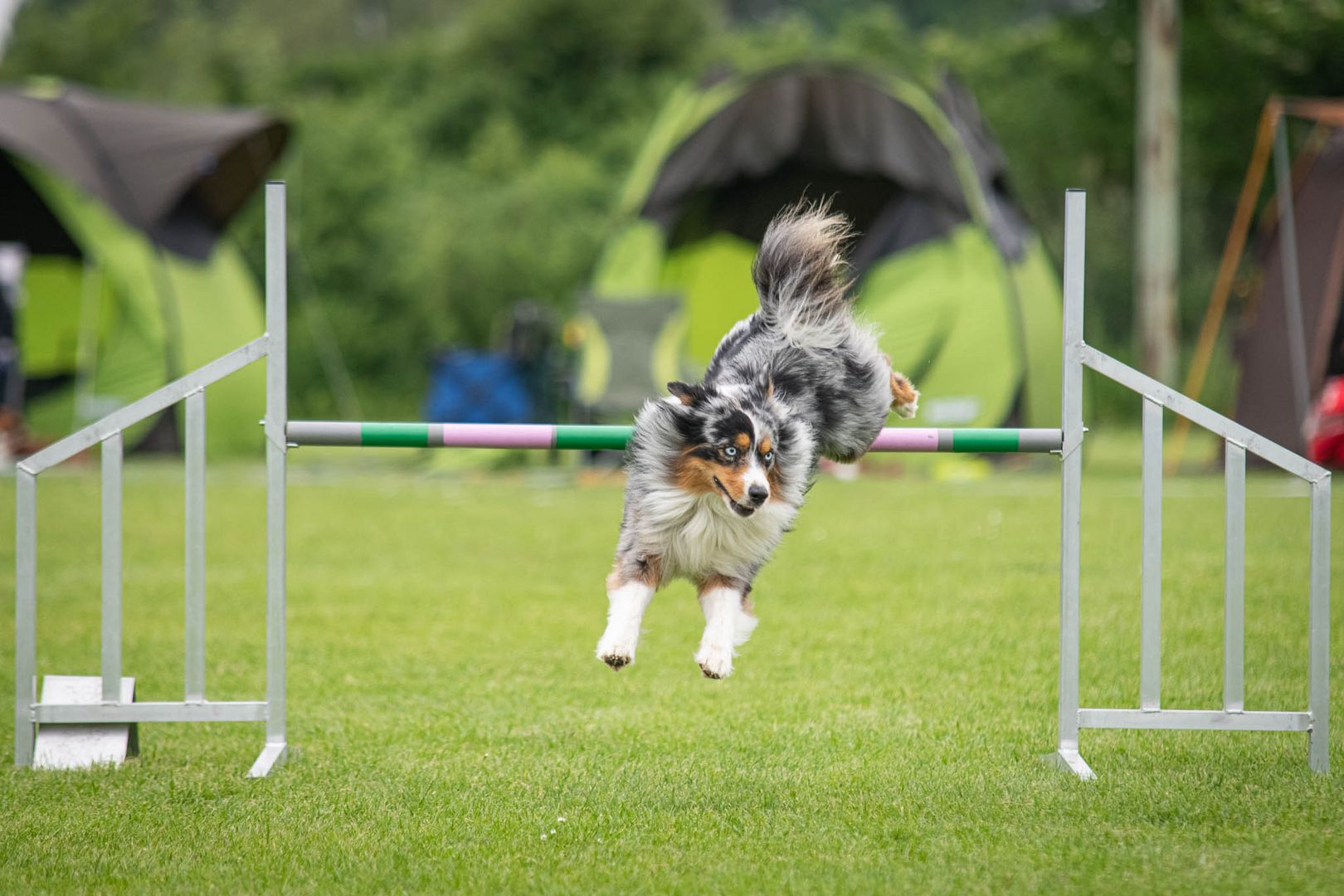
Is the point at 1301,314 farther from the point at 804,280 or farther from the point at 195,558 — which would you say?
the point at 195,558

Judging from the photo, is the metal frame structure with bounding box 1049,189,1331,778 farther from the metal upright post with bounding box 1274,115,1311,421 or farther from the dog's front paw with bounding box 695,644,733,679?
the metal upright post with bounding box 1274,115,1311,421

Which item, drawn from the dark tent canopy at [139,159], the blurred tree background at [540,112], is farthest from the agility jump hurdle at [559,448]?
the blurred tree background at [540,112]

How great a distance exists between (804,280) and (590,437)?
73 cm

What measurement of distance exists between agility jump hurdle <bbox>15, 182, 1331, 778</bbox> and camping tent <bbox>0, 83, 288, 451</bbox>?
9656 mm

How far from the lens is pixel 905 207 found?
13.2 m

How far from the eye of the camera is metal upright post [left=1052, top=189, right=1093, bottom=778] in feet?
13.1

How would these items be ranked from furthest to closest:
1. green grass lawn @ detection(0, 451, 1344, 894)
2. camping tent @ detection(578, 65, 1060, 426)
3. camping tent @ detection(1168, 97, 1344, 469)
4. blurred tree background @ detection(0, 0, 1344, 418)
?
blurred tree background @ detection(0, 0, 1344, 418) → camping tent @ detection(578, 65, 1060, 426) → camping tent @ detection(1168, 97, 1344, 469) → green grass lawn @ detection(0, 451, 1344, 894)

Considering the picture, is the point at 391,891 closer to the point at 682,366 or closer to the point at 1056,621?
the point at 1056,621

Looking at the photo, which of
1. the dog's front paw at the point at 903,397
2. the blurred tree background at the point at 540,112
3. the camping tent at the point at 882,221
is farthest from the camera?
the blurred tree background at the point at 540,112

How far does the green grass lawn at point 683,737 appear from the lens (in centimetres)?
329

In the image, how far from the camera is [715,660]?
139 inches

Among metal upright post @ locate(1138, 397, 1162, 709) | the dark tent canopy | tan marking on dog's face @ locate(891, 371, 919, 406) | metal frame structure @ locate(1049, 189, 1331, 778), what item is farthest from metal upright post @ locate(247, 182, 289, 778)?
the dark tent canopy

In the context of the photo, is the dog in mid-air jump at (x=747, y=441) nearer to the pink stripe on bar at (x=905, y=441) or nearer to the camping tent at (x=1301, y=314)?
the pink stripe on bar at (x=905, y=441)

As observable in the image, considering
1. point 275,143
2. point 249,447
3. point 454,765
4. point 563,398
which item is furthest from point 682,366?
point 454,765
